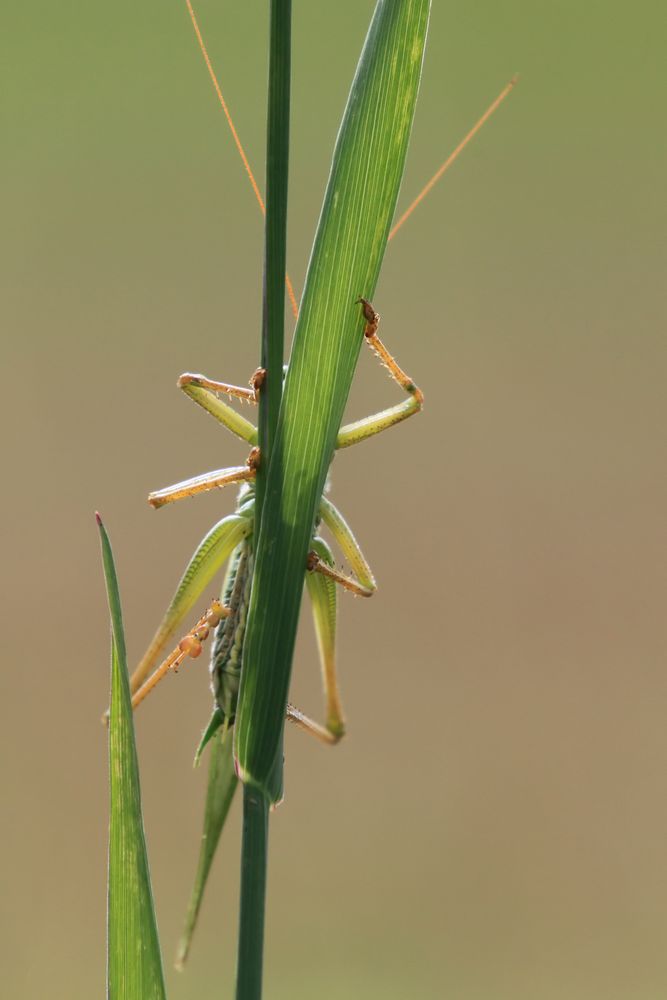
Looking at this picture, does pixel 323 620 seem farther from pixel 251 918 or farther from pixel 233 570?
pixel 251 918

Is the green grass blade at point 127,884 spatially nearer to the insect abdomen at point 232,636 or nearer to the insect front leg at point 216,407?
the insect abdomen at point 232,636

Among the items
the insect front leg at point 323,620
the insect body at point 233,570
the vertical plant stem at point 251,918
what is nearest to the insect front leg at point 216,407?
the insect body at point 233,570

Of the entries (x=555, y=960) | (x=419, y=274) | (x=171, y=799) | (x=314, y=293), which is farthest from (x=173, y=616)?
(x=419, y=274)

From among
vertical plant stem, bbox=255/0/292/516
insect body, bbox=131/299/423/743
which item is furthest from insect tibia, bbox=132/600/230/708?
vertical plant stem, bbox=255/0/292/516

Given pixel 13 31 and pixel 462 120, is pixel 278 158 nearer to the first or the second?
pixel 462 120

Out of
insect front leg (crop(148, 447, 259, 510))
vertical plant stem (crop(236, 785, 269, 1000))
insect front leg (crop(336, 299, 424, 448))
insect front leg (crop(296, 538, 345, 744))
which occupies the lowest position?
vertical plant stem (crop(236, 785, 269, 1000))

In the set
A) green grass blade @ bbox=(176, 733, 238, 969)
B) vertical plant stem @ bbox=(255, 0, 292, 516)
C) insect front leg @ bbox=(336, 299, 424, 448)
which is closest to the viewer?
vertical plant stem @ bbox=(255, 0, 292, 516)

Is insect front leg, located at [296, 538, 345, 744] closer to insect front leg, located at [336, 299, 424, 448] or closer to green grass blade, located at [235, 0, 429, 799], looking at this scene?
insect front leg, located at [336, 299, 424, 448]
